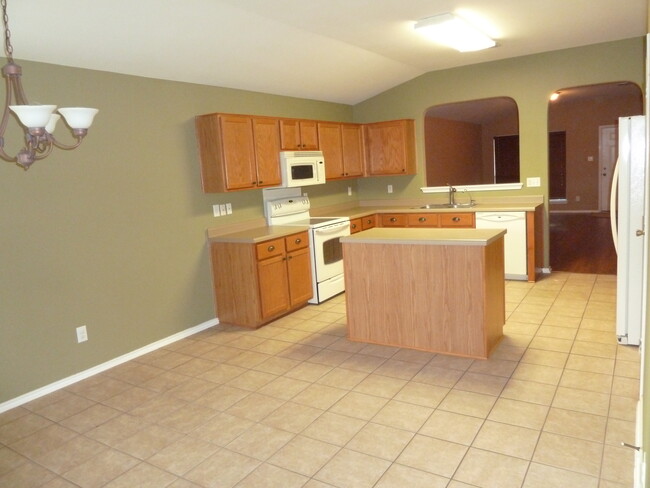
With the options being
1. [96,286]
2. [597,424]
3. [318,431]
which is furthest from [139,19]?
[597,424]

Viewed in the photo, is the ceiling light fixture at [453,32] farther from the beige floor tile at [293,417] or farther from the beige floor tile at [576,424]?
the beige floor tile at [293,417]

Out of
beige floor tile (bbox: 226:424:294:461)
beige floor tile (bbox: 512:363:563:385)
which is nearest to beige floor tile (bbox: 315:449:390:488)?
beige floor tile (bbox: 226:424:294:461)

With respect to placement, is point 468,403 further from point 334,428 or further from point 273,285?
point 273,285

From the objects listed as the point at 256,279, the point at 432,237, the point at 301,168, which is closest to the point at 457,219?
the point at 301,168

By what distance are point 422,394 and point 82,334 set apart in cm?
253

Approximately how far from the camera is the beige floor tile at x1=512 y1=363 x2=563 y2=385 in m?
3.13

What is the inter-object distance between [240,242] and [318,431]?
2.19 meters

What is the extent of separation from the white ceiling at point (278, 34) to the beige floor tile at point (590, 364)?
2.70 meters

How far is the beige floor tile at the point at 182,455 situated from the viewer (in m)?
2.48

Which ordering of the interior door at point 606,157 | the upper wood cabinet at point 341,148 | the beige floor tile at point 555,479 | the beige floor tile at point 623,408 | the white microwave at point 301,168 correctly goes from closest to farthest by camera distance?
the beige floor tile at point 555,479 → the beige floor tile at point 623,408 → the white microwave at point 301,168 → the upper wood cabinet at point 341,148 → the interior door at point 606,157

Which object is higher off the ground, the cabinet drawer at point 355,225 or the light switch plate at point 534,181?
the light switch plate at point 534,181

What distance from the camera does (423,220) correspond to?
19.9ft

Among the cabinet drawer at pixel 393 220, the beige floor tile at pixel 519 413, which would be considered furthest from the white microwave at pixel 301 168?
the beige floor tile at pixel 519 413

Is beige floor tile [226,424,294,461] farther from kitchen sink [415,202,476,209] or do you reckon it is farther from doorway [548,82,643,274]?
doorway [548,82,643,274]
